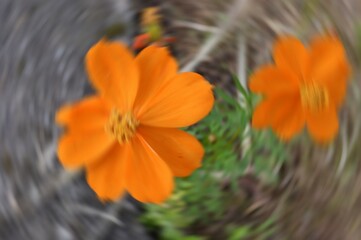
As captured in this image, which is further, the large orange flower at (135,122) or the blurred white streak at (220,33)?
the blurred white streak at (220,33)

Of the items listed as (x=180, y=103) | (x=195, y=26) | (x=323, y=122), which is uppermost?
(x=195, y=26)

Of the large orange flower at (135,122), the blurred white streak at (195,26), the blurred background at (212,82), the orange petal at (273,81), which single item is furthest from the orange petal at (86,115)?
the blurred white streak at (195,26)

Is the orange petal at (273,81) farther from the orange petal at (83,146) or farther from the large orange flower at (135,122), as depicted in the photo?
the orange petal at (83,146)

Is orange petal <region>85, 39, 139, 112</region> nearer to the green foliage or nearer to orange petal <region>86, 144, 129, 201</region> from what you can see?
orange petal <region>86, 144, 129, 201</region>

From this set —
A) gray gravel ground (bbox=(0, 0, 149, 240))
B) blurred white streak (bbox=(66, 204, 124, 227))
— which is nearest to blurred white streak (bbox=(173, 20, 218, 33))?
gray gravel ground (bbox=(0, 0, 149, 240))

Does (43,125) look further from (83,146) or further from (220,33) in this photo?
(83,146)

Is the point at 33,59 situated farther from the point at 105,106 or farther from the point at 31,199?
the point at 105,106

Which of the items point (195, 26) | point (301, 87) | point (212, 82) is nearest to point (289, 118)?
point (301, 87)
